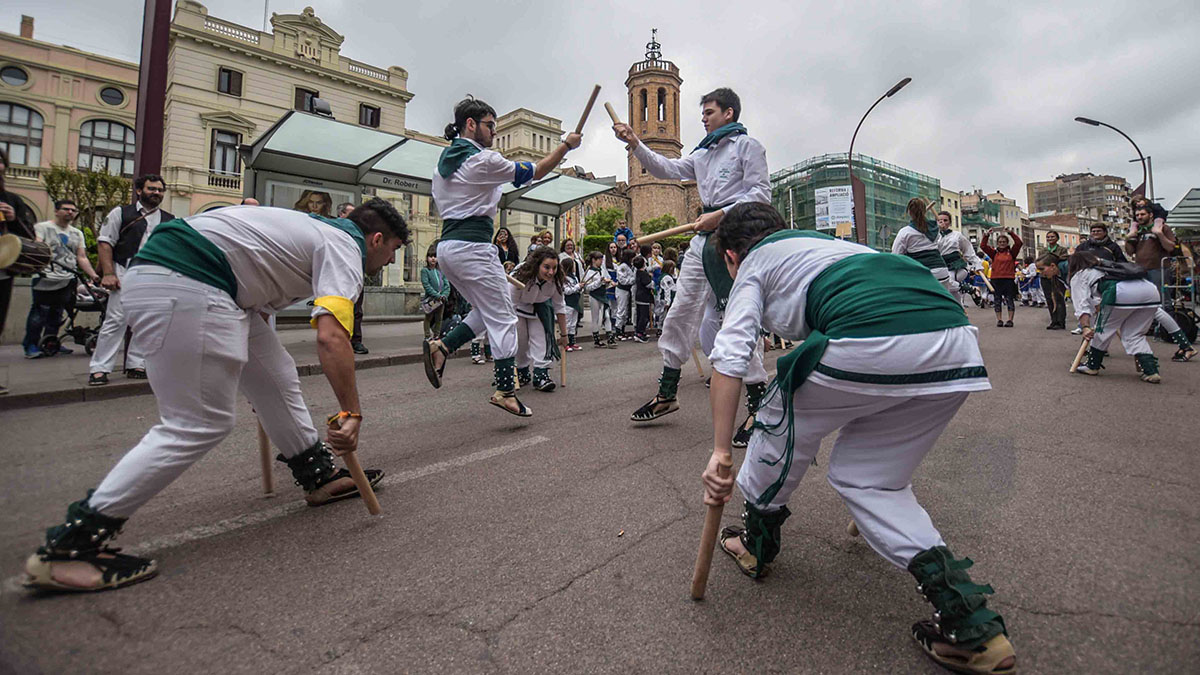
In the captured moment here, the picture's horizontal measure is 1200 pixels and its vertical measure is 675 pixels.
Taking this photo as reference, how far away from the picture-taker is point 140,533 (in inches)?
93.0

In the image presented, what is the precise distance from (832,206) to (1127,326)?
7539 centimetres

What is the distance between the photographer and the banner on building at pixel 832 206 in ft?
243

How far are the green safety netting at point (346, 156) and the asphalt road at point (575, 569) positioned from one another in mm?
7267

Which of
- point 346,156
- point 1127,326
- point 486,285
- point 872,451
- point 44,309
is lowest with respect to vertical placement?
point 872,451

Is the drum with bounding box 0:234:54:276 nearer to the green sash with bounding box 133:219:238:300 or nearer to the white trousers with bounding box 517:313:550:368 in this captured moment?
the green sash with bounding box 133:219:238:300

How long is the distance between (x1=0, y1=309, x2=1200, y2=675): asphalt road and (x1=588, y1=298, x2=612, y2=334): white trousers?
7.57 m

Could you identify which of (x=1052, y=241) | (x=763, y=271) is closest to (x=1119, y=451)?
(x=763, y=271)

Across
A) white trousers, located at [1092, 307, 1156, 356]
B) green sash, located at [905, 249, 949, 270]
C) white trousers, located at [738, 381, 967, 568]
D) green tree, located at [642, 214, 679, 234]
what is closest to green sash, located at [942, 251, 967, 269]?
green sash, located at [905, 249, 949, 270]

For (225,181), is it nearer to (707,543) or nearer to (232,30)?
(232,30)

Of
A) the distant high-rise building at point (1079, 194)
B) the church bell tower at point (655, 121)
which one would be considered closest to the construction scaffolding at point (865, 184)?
the church bell tower at point (655, 121)

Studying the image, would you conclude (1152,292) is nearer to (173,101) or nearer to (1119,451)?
(1119,451)

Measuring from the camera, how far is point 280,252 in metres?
2.22

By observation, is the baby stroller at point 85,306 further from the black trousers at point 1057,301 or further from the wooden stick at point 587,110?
the black trousers at point 1057,301

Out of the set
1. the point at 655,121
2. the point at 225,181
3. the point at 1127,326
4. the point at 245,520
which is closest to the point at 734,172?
the point at 245,520
